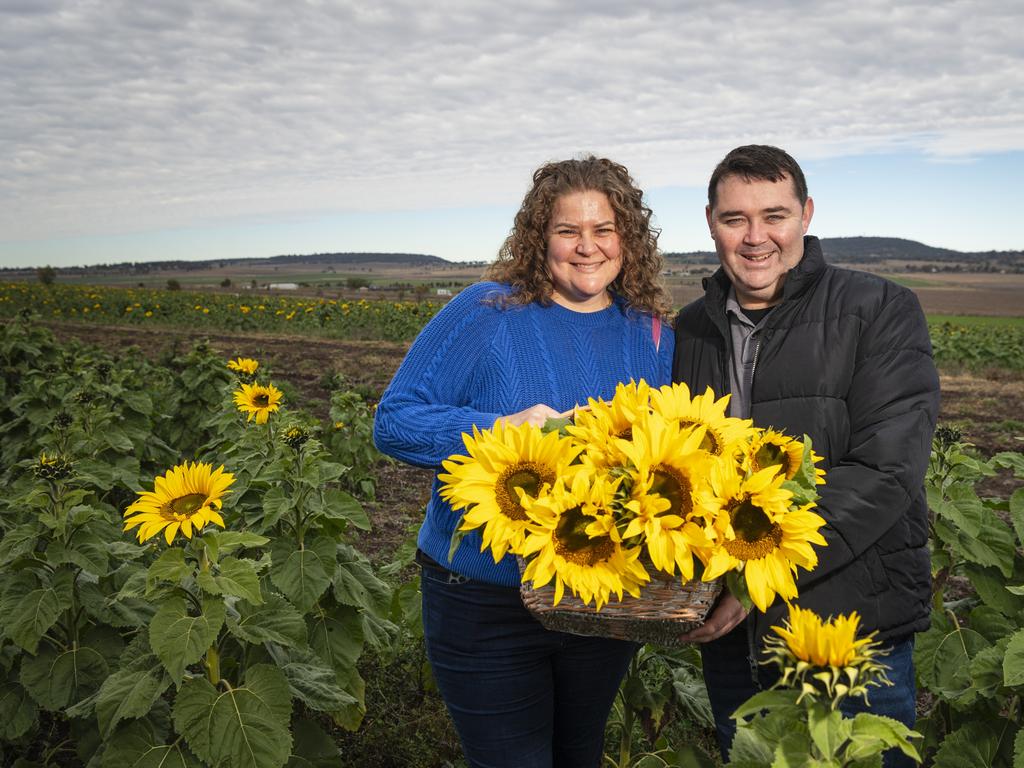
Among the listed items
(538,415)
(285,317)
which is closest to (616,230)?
(538,415)

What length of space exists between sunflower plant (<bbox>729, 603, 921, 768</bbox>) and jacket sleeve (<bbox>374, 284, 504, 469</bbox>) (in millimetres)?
1308

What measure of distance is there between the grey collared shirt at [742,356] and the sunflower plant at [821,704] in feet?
4.11

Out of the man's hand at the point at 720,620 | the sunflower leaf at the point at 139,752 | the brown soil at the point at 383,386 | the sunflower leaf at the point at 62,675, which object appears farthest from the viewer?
the brown soil at the point at 383,386

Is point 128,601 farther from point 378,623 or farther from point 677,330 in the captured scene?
point 677,330

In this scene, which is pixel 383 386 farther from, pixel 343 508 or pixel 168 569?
pixel 168 569

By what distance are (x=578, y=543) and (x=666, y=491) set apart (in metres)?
0.18

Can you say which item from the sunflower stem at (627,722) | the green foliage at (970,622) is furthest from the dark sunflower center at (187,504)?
the green foliage at (970,622)

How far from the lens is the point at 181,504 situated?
2.64m

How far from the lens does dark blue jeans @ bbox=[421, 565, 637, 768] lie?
2436 millimetres

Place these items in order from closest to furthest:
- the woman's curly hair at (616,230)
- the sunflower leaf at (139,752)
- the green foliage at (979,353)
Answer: the woman's curly hair at (616,230) < the sunflower leaf at (139,752) < the green foliage at (979,353)

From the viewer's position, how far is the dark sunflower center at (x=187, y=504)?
8.57ft

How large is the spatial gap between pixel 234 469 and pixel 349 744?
1599mm

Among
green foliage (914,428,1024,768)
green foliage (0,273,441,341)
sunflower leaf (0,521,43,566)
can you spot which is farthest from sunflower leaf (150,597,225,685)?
green foliage (0,273,441,341)

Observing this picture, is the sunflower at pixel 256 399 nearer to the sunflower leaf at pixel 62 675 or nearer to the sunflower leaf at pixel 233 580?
the sunflower leaf at pixel 62 675
